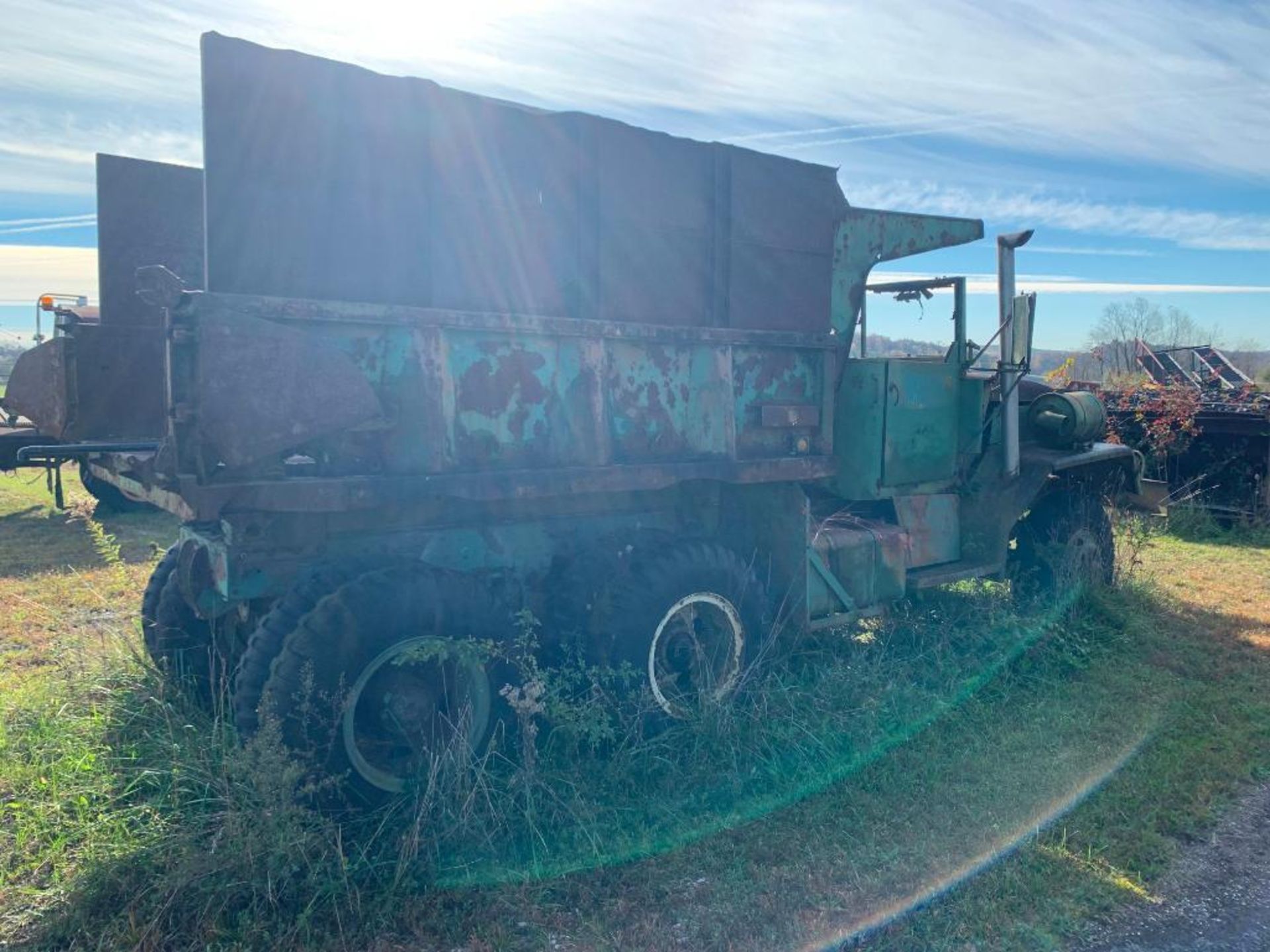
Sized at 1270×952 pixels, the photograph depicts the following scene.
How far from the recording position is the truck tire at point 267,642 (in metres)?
3.65

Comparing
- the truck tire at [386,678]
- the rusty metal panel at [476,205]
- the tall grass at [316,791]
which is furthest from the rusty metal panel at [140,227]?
the truck tire at [386,678]

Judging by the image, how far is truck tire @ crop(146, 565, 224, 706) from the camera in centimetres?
493

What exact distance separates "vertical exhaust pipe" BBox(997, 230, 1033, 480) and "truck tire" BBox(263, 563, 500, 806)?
13.6 feet

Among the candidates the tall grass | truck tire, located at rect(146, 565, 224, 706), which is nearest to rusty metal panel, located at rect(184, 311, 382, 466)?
the tall grass

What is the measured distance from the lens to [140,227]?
215 inches

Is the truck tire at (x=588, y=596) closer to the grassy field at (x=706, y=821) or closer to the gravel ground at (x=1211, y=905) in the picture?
the grassy field at (x=706, y=821)

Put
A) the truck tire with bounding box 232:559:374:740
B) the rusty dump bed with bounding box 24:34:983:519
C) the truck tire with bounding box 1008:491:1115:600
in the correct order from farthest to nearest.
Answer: the truck tire with bounding box 1008:491:1115:600 → the truck tire with bounding box 232:559:374:740 → the rusty dump bed with bounding box 24:34:983:519

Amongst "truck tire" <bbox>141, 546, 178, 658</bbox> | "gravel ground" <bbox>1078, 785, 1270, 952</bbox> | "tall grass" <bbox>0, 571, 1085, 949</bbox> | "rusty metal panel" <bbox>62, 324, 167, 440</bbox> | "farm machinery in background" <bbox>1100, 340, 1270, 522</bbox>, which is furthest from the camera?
"farm machinery in background" <bbox>1100, 340, 1270, 522</bbox>

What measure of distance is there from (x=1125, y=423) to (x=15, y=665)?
42.1 feet

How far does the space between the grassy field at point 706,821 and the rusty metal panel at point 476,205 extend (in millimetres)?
1999

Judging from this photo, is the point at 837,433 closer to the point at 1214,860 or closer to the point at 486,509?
the point at 486,509

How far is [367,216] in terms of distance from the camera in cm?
385

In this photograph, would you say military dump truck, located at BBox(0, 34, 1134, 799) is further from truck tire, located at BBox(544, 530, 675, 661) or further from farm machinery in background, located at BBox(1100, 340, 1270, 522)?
farm machinery in background, located at BBox(1100, 340, 1270, 522)

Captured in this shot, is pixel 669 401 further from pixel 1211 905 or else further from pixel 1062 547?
pixel 1062 547
